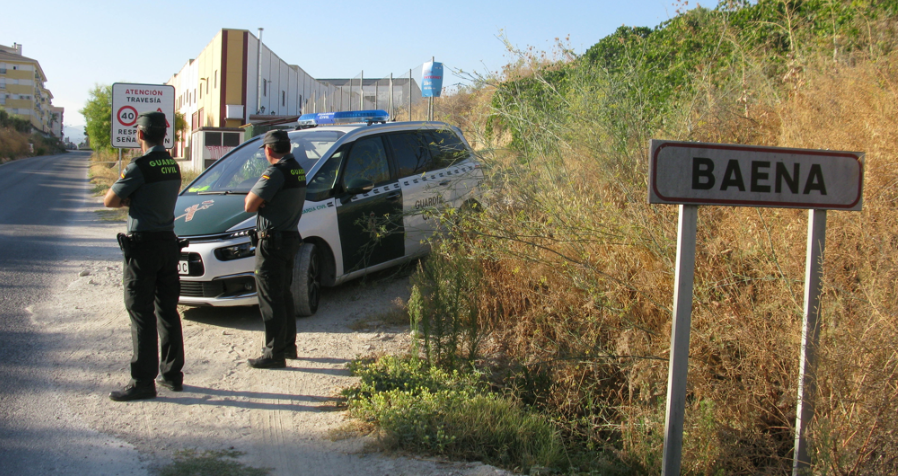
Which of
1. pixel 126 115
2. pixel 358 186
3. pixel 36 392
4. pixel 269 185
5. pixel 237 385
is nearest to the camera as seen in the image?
pixel 36 392

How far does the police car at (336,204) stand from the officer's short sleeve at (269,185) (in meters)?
1.01

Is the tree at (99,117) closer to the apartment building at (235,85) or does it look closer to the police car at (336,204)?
the apartment building at (235,85)

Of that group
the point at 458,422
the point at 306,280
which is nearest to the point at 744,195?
the point at 458,422

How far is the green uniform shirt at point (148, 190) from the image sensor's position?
166 inches

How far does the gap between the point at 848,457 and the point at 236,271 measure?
475 cm

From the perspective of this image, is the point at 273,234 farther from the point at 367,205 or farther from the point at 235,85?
the point at 235,85

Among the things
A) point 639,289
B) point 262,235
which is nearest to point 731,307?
point 639,289

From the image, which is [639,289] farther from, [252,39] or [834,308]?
[252,39]

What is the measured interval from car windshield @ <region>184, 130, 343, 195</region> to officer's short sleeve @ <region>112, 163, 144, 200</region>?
213 centimetres

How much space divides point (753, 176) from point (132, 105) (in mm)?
12214

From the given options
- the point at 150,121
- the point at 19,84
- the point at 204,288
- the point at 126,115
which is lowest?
the point at 204,288

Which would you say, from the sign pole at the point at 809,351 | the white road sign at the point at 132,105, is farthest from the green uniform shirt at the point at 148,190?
the white road sign at the point at 132,105

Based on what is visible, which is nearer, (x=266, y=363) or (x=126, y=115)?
(x=266, y=363)

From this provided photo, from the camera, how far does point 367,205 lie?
6.71m
